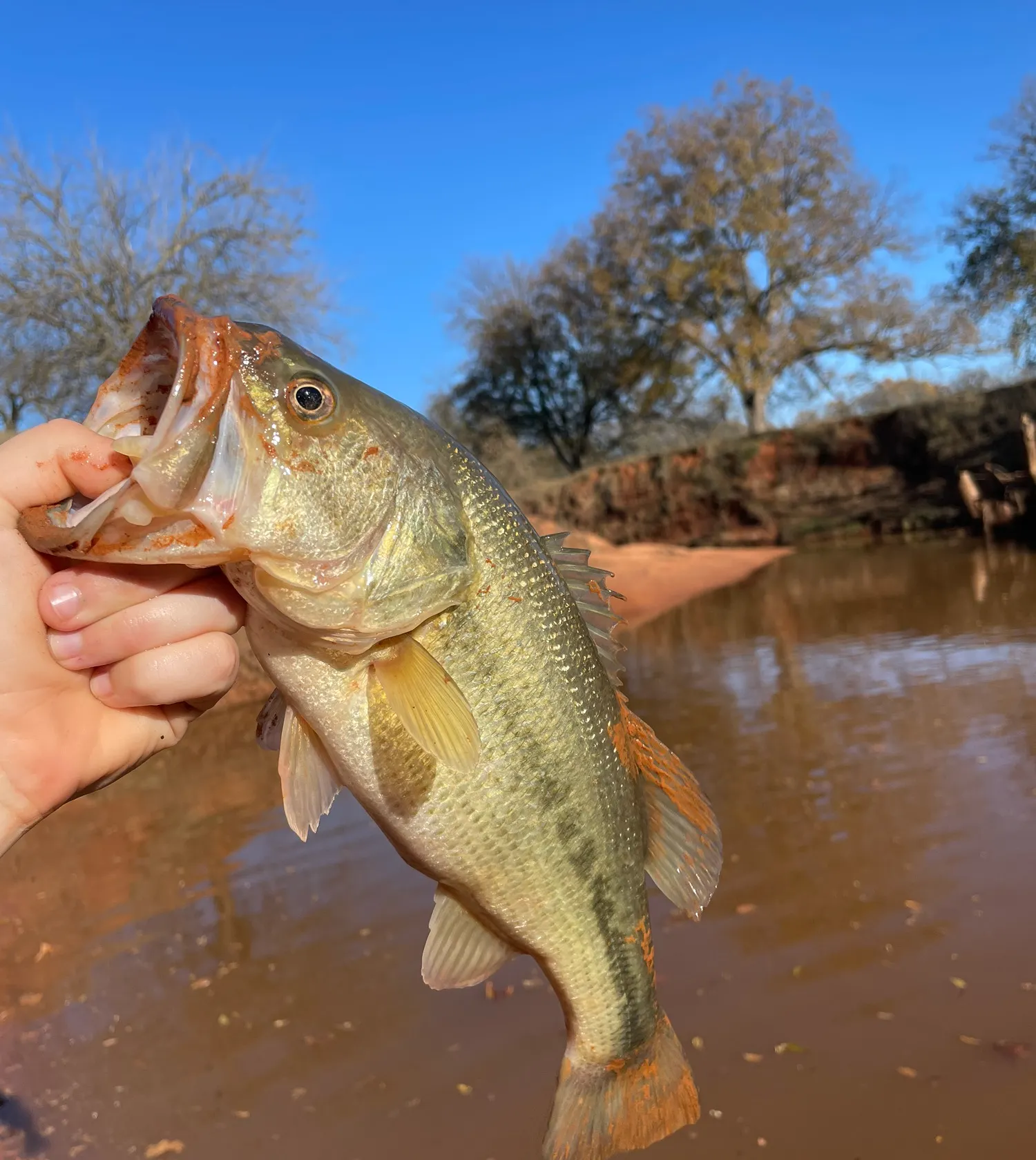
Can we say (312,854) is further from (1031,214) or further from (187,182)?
(1031,214)

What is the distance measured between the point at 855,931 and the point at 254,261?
19397 millimetres

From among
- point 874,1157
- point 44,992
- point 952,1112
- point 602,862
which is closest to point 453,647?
point 602,862

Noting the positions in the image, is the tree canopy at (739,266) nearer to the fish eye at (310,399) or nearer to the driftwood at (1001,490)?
the driftwood at (1001,490)

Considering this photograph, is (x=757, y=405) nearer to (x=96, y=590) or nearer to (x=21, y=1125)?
(x=21, y=1125)

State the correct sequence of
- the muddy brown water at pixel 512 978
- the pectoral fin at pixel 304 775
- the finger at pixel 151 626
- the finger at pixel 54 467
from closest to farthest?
the finger at pixel 54 467
the finger at pixel 151 626
the pectoral fin at pixel 304 775
the muddy brown water at pixel 512 978

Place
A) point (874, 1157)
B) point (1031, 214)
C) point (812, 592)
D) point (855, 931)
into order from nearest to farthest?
1. point (874, 1157)
2. point (855, 931)
3. point (812, 592)
4. point (1031, 214)

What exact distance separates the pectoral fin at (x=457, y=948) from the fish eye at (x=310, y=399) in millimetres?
1152

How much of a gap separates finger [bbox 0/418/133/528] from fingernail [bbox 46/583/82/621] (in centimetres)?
16

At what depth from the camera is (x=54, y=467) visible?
163 cm

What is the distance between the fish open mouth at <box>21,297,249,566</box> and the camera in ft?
4.78

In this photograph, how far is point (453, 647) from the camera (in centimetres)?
176

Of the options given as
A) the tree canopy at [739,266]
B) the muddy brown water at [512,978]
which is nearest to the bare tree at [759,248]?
the tree canopy at [739,266]

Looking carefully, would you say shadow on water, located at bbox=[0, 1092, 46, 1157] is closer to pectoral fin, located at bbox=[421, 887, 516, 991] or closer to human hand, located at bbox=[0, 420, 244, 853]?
human hand, located at bbox=[0, 420, 244, 853]

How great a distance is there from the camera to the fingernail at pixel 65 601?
167cm
